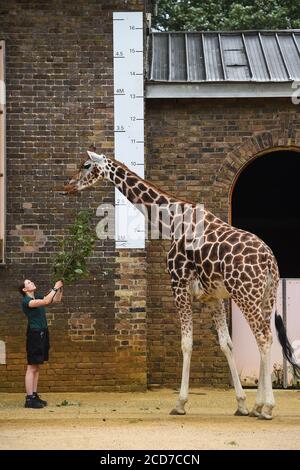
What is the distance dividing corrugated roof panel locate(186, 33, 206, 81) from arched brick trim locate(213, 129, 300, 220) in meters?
1.14

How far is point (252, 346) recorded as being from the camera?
14797 millimetres

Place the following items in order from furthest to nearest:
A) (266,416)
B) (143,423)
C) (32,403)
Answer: (32,403) < (266,416) < (143,423)

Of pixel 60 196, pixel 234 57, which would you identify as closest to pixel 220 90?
pixel 234 57

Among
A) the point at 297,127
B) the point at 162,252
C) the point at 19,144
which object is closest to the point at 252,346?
the point at 162,252

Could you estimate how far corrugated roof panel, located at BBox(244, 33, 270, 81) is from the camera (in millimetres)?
14977

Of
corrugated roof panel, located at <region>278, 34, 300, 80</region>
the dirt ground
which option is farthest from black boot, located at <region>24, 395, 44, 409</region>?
corrugated roof panel, located at <region>278, 34, 300, 80</region>

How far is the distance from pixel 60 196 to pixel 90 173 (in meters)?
1.86

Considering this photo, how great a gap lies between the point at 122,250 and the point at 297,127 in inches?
118

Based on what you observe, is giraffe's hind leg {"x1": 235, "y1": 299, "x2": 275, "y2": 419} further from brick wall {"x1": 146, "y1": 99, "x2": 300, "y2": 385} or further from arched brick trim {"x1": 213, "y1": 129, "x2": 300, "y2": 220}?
arched brick trim {"x1": 213, "y1": 129, "x2": 300, "y2": 220}

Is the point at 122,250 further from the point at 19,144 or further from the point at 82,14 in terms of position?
the point at 82,14

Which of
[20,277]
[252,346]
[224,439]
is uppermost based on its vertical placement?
[20,277]

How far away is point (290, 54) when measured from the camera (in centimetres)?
1598

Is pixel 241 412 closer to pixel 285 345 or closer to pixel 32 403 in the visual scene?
pixel 285 345

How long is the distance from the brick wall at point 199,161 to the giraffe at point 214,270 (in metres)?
2.23
